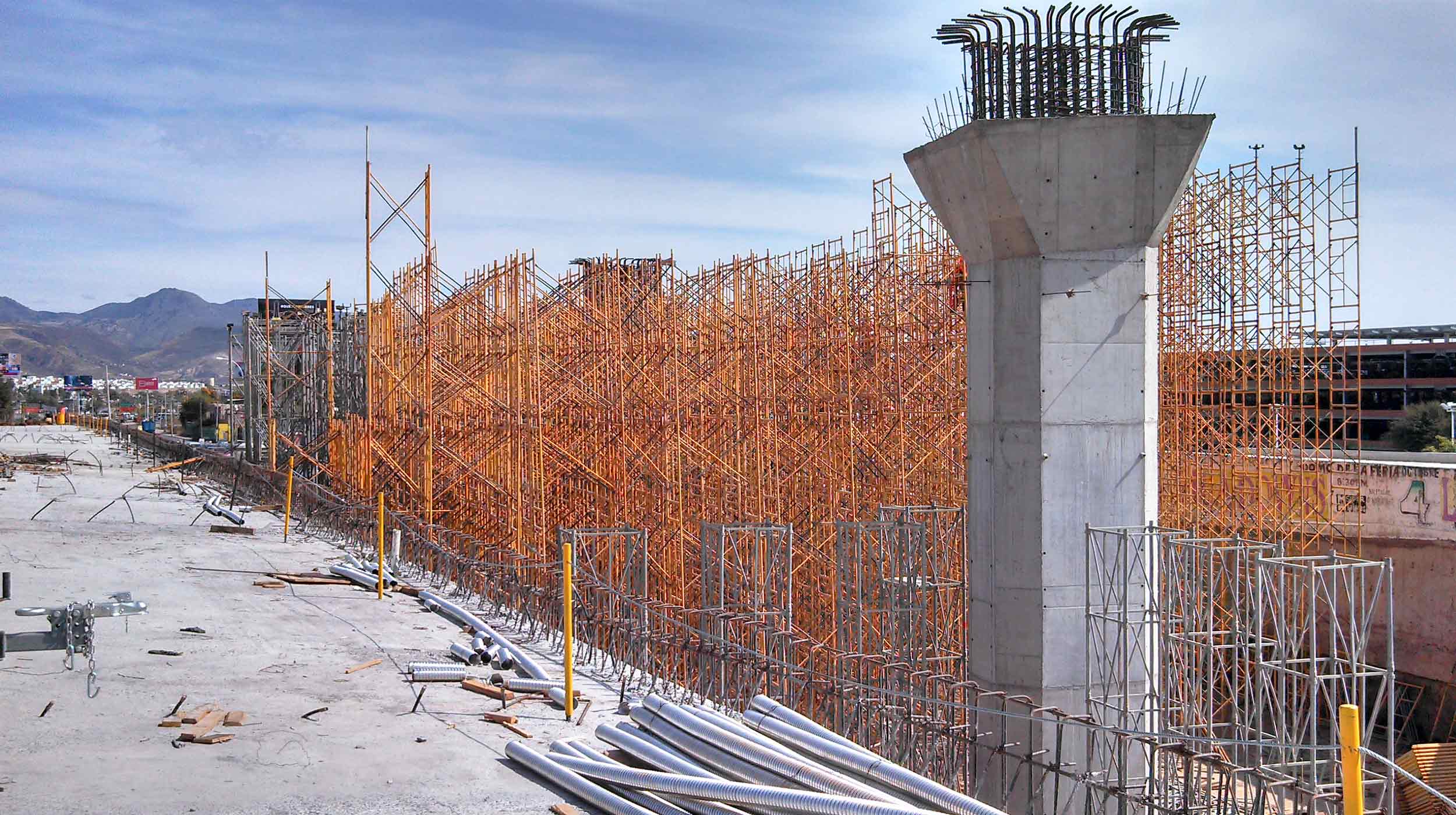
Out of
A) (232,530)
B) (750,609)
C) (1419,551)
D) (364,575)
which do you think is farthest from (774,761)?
(1419,551)

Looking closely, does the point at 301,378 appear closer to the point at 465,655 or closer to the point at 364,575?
the point at 364,575

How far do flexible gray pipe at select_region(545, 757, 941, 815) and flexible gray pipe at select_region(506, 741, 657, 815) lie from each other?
0.42 feet

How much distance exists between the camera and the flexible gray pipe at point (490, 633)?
10.2 metres

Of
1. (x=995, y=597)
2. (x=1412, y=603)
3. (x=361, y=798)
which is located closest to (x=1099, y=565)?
(x=995, y=597)

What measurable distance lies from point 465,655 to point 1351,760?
819cm

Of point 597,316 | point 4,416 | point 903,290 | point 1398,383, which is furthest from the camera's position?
point 4,416

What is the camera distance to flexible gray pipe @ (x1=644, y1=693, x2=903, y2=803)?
7.04m

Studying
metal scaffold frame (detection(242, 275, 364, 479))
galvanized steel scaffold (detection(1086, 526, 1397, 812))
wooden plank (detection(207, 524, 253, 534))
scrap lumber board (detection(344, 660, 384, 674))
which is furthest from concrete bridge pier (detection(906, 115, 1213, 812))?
metal scaffold frame (detection(242, 275, 364, 479))

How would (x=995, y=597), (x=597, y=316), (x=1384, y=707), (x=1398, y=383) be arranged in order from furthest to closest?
(x=1398, y=383) < (x=1384, y=707) < (x=597, y=316) < (x=995, y=597)

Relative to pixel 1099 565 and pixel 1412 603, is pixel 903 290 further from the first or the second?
pixel 1412 603

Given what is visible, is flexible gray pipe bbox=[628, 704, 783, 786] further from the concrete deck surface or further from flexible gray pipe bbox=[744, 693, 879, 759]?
the concrete deck surface

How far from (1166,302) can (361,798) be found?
19.3 metres

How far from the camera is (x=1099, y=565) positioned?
11875mm

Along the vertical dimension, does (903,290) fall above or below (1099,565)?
above
